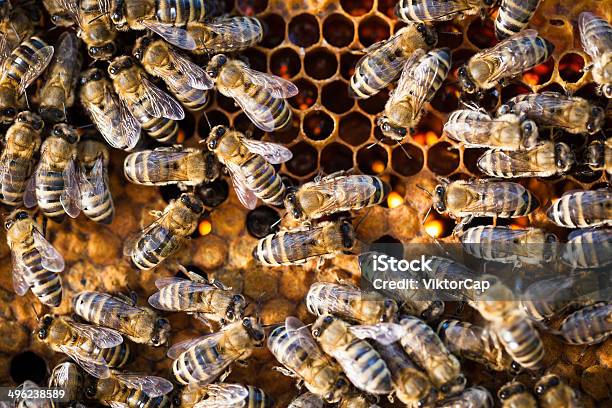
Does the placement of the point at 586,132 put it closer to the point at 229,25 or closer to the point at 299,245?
the point at 299,245

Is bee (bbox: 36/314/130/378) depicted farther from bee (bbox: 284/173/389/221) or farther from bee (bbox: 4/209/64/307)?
bee (bbox: 284/173/389/221)

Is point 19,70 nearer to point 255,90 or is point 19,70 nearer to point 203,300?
point 255,90

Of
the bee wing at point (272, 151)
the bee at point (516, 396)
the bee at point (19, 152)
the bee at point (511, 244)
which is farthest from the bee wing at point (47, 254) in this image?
the bee at point (516, 396)

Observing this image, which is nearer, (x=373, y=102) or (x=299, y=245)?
(x=299, y=245)

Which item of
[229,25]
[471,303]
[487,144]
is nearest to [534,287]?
[471,303]

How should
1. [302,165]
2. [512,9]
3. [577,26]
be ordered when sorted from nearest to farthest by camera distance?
1. [512,9]
2. [577,26]
3. [302,165]

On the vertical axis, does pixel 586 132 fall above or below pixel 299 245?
above

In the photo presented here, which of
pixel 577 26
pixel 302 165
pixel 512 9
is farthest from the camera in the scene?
pixel 302 165

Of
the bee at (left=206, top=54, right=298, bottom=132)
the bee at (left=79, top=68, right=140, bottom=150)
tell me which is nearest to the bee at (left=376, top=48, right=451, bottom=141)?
the bee at (left=206, top=54, right=298, bottom=132)

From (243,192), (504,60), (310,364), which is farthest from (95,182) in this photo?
(504,60)
